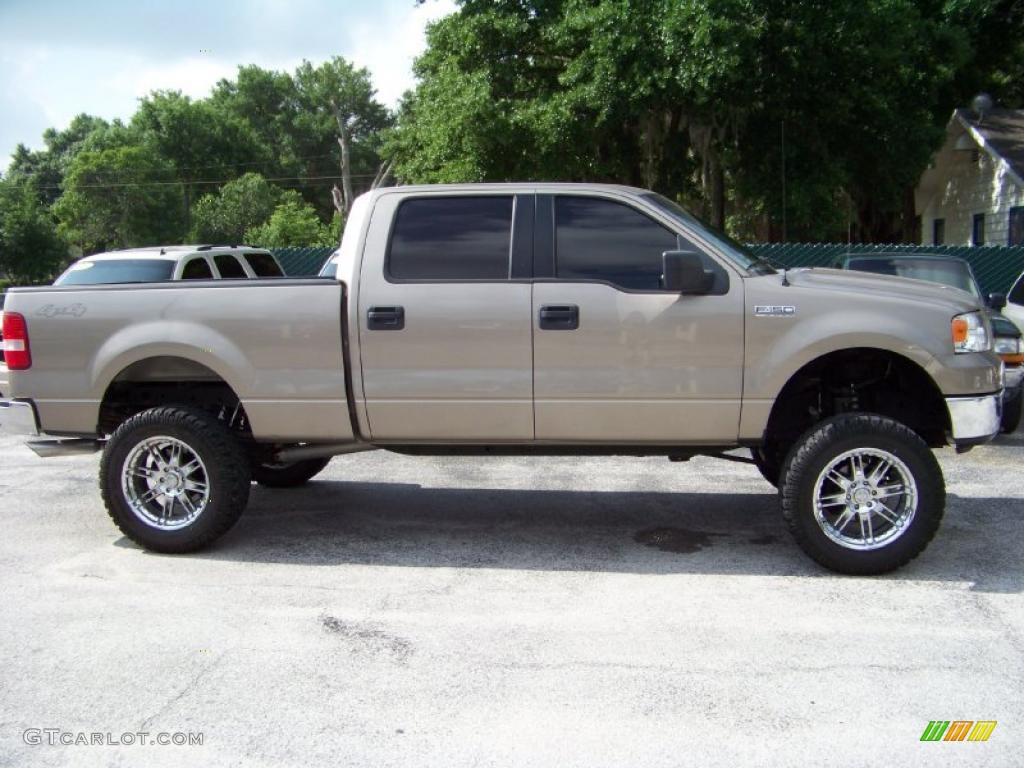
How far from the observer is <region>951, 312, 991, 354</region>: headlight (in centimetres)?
514

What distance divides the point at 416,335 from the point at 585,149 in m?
16.3

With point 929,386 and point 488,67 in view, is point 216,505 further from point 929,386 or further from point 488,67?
point 488,67

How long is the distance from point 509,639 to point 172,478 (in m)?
2.52

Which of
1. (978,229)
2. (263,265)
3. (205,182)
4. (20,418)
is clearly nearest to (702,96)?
(263,265)

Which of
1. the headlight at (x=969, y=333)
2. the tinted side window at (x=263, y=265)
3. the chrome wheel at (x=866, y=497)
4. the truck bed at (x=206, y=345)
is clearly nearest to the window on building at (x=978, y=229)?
the tinted side window at (x=263, y=265)

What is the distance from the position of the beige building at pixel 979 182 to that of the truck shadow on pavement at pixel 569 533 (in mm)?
16940

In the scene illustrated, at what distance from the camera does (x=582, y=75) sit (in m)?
18.5

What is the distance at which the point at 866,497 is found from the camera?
205 inches

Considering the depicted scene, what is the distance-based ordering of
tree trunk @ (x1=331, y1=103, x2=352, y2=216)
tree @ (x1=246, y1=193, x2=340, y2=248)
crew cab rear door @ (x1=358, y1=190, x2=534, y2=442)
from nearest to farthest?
1. crew cab rear door @ (x1=358, y1=190, x2=534, y2=442)
2. tree @ (x1=246, y1=193, x2=340, y2=248)
3. tree trunk @ (x1=331, y1=103, x2=352, y2=216)

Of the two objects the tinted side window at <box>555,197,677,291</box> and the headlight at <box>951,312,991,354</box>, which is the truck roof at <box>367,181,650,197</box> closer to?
the tinted side window at <box>555,197,677,291</box>

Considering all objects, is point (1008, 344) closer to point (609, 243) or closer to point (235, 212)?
point (609, 243)

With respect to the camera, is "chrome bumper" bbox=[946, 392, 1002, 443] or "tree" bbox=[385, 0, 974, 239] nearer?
"chrome bumper" bbox=[946, 392, 1002, 443]

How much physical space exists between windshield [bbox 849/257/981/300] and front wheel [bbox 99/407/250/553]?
7549 mm

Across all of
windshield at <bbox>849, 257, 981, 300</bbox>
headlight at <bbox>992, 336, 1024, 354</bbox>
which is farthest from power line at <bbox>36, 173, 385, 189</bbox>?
headlight at <bbox>992, 336, 1024, 354</bbox>
